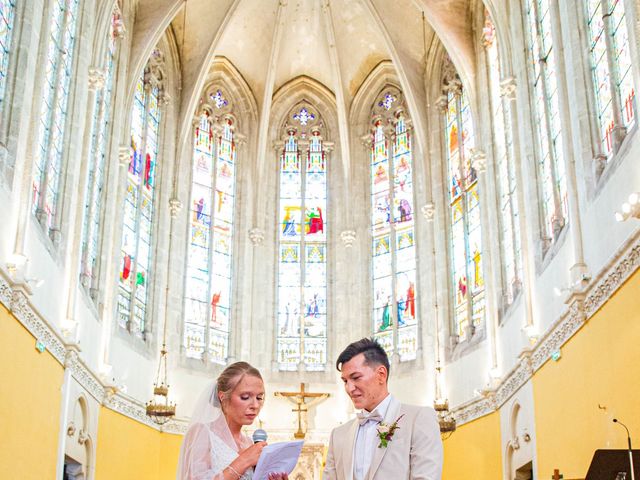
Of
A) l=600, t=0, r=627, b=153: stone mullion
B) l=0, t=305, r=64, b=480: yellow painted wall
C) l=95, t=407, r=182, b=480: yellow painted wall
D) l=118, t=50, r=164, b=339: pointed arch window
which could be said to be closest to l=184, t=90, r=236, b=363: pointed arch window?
l=118, t=50, r=164, b=339: pointed arch window

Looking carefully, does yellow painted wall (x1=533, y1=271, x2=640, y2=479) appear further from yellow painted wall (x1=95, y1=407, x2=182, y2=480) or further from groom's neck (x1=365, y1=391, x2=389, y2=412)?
yellow painted wall (x1=95, y1=407, x2=182, y2=480)

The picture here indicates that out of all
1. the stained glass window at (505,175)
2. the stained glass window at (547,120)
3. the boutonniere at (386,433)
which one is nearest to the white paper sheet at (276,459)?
the boutonniere at (386,433)

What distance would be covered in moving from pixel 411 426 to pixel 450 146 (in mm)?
17308

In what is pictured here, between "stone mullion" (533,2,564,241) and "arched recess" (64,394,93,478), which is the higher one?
"stone mullion" (533,2,564,241)

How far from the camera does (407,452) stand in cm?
455

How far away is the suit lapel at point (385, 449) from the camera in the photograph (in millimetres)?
4543

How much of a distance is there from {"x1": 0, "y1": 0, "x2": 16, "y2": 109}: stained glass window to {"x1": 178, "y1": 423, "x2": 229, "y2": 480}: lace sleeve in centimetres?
892

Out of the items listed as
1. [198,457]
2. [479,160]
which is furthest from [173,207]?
[198,457]

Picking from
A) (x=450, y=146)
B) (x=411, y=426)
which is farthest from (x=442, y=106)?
(x=411, y=426)

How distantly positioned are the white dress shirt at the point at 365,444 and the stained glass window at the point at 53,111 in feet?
32.6

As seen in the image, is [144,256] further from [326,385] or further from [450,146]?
[450,146]

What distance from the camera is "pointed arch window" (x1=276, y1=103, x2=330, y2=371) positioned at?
Answer: 73.3 feet

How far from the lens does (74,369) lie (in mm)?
14953

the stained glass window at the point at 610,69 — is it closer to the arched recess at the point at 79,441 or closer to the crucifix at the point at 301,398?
the arched recess at the point at 79,441
